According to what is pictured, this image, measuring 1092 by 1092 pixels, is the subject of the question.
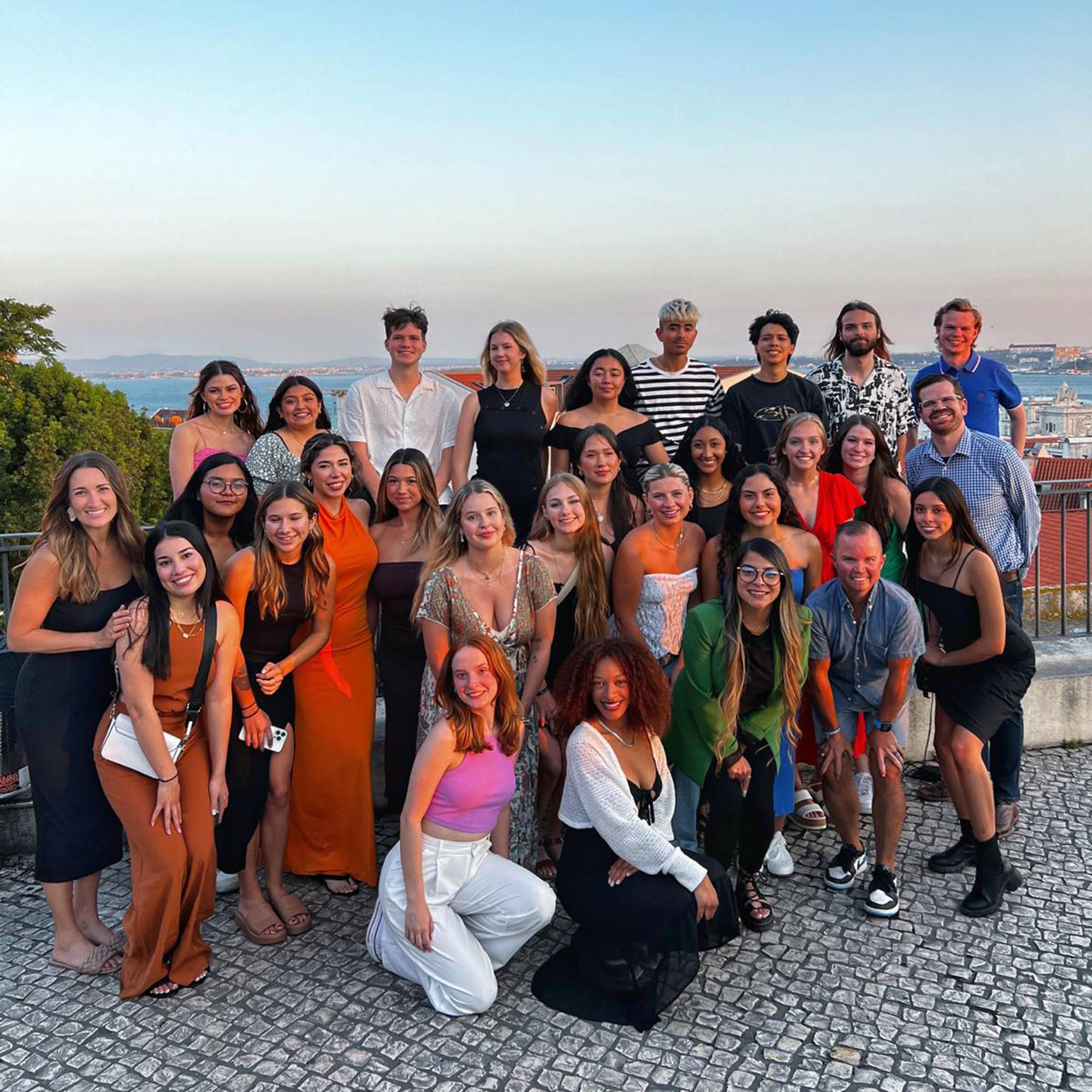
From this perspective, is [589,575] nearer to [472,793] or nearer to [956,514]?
[472,793]

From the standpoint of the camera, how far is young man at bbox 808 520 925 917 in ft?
14.5

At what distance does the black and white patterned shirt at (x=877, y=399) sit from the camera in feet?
19.3

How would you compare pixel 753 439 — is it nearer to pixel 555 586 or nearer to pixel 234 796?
pixel 555 586

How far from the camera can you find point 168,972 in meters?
3.90

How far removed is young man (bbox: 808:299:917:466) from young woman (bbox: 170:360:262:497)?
3478 millimetres

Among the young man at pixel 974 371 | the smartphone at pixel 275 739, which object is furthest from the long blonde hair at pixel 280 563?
the young man at pixel 974 371

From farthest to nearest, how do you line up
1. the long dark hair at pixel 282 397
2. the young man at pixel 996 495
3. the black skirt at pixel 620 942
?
the long dark hair at pixel 282 397 < the young man at pixel 996 495 < the black skirt at pixel 620 942

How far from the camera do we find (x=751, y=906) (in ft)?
14.0

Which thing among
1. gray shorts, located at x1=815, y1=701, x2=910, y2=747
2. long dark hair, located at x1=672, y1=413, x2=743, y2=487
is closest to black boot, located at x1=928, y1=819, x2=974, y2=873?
gray shorts, located at x1=815, y1=701, x2=910, y2=747

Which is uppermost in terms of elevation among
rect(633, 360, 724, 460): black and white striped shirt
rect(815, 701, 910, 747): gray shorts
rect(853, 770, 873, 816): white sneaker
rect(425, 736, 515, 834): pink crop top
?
rect(633, 360, 724, 460): black and white striped shirt

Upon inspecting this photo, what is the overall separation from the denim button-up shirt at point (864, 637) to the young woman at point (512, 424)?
1.80m

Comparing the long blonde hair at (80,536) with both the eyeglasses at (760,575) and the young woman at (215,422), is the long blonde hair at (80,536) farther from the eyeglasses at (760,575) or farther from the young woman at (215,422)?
the eyeglasses at (760,575)

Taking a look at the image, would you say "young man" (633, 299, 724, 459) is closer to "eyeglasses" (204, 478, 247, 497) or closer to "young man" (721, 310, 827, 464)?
"young man" (721, 310, 827, 464)

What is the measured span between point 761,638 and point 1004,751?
1731 mm
